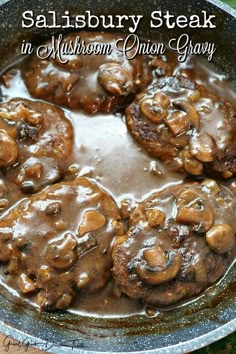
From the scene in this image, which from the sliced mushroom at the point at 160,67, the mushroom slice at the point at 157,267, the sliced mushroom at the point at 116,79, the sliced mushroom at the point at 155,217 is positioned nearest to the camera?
the mushroom slice at the point at 157,267

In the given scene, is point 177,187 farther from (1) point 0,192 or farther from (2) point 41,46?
A: (2) point 41,46

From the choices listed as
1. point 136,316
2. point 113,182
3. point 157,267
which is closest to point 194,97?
point 113,182

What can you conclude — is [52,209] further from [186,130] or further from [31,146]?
→ [186,130]

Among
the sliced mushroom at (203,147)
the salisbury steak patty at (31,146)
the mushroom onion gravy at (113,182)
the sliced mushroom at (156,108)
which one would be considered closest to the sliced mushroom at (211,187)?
the mushroom onion gravy at (113,182)

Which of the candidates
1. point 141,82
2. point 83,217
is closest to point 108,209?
point 83,217

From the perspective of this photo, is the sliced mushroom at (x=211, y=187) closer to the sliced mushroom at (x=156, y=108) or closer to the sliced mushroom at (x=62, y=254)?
the sliced mushroom at (x=156, y=108)

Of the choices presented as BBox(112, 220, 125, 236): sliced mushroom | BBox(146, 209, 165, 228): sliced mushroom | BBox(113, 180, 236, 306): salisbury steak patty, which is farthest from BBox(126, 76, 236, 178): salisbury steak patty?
BBox(112, 220, 125, 236): sliced mushroom

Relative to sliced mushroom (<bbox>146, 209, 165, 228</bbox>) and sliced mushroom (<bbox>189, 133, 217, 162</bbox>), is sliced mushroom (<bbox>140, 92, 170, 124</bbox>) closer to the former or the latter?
sliced mushroom (<bbox>189, 133, 217, 162</bbox>)
